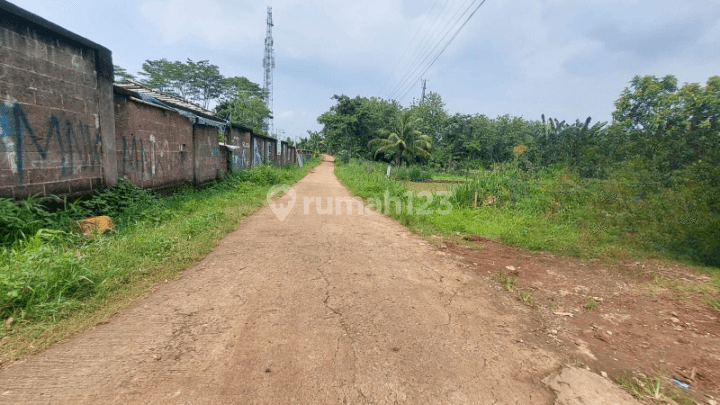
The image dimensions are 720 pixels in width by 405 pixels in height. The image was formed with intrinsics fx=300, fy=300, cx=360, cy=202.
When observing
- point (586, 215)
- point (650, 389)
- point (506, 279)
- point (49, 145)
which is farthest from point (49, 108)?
point (586, 215)

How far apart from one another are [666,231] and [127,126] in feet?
35.7

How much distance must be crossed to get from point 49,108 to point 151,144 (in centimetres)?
272

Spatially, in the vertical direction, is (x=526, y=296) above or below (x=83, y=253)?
below


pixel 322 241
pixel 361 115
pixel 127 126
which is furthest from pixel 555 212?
pixel 361 115

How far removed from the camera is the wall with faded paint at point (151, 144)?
628cm

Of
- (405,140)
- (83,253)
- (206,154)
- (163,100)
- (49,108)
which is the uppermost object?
(405,140)

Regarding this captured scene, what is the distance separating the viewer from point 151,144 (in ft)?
23.9

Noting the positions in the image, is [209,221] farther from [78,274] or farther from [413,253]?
[413,253]

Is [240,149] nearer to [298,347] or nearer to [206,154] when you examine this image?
[206,154]

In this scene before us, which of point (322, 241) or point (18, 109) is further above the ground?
point (18, 109)

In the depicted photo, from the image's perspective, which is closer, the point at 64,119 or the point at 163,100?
the point at 64,119

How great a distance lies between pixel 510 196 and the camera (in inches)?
373

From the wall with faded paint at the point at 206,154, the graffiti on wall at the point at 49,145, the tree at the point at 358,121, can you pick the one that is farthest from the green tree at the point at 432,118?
the graffiti on wall at the point at 49,145

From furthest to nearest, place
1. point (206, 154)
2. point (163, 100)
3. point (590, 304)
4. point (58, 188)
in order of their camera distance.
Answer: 1. point (206, 154)
2. point (163, 100)
3. point (58, 188)
4. point (590, 304)
